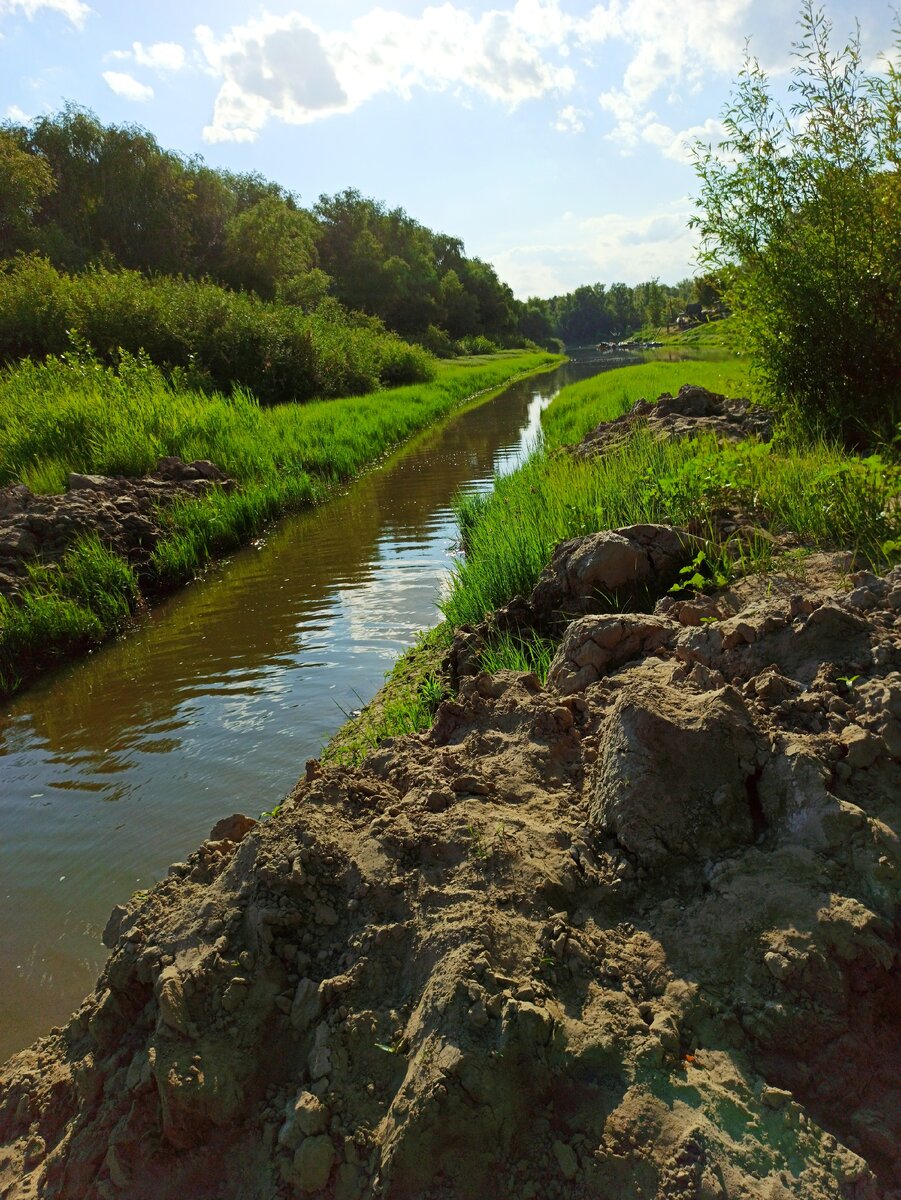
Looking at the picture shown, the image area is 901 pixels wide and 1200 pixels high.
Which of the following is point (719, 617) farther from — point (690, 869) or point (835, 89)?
A: point (835, 89)

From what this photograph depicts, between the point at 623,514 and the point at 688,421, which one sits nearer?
the point at 623,514

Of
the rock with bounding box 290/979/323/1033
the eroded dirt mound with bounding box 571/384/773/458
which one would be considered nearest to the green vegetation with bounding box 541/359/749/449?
the eroded dirt mound with bounding box 571/384/773/458

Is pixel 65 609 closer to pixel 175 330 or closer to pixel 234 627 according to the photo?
pixel 234 627

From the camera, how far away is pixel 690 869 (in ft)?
9.02

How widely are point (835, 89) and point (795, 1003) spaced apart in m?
9.90

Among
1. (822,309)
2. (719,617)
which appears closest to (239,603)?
(719,617)

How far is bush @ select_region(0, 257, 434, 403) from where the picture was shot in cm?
2045

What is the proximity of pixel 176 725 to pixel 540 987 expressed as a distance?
4.89m

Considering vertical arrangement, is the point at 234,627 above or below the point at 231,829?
below

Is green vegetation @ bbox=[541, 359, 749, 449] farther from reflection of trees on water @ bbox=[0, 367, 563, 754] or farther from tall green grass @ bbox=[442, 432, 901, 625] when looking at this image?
tall green grass @ bbox=[442, 432, 901, 625]

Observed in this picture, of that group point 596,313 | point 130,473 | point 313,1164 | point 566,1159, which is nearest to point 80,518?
point 130,473

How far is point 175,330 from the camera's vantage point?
70.9 feet

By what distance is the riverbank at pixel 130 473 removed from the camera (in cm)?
854

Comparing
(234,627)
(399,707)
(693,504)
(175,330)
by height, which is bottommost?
(234,627)
